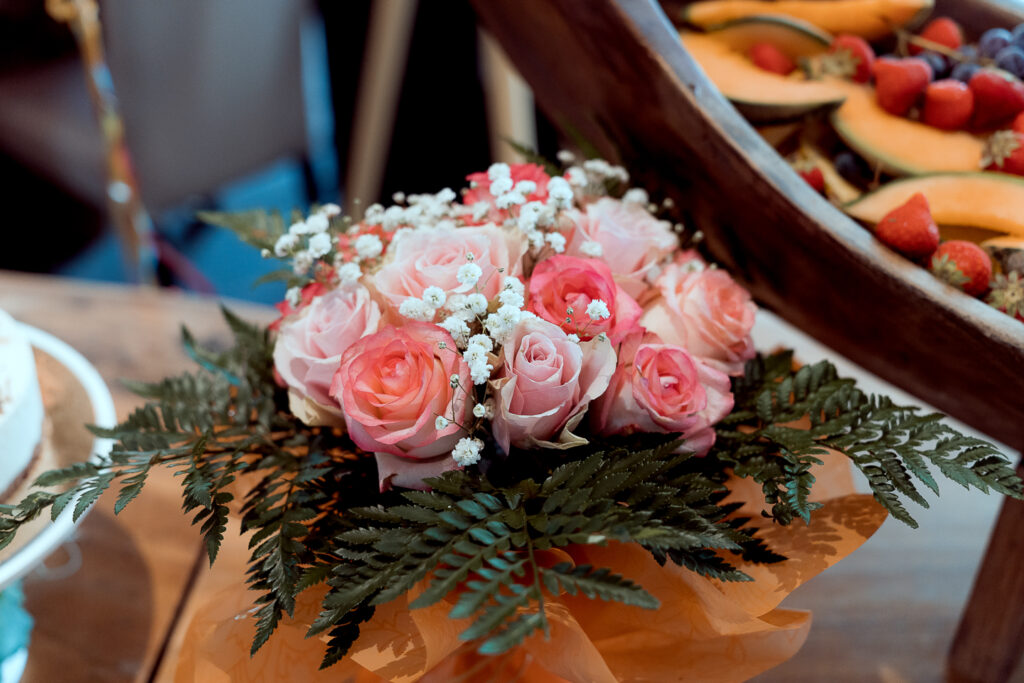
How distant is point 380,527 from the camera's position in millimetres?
485

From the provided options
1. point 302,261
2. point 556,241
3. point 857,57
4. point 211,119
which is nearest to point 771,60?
point 857,57

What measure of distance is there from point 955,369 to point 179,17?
179 centimetres

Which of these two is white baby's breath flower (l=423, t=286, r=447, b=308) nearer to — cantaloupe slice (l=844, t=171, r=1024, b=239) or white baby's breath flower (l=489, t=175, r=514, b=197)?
white baby's breath flower (l=489, t=175, r=514, b=197)

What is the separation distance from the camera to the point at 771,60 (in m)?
0.82

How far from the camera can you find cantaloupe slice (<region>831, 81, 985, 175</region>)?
0.68 metres

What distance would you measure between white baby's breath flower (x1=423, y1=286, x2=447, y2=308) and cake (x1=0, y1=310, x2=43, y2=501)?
0.35 m

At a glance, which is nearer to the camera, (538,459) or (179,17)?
(538,459)

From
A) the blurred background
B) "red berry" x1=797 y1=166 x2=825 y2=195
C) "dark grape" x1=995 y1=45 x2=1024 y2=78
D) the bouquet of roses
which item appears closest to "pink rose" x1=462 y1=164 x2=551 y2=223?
the bouquet of roses

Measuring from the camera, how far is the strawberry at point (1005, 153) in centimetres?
65

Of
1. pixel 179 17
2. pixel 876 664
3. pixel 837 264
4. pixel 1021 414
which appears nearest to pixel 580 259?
pixel 837 264

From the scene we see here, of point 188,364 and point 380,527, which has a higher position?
point 188,364

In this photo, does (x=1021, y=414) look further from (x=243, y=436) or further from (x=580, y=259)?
(x=243, y=436)

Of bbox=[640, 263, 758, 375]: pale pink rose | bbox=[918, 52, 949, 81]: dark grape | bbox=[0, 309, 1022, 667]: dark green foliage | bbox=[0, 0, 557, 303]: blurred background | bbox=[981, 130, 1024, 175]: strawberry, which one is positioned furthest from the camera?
bbox=[0, 0, 557, 303]: blurred background

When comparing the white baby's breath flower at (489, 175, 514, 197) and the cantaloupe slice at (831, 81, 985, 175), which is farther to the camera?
the cantaloupe slice at (831, 81, 985, 175)
